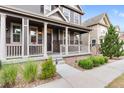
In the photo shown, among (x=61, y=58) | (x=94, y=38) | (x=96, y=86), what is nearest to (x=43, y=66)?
(x=96, y=86)

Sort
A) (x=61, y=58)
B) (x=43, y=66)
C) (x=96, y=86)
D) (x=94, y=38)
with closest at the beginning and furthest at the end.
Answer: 1. (x=96, y=86)
2. (x=43, y=66)
3. (x=61, y=58)
4. (x=94, y=38)

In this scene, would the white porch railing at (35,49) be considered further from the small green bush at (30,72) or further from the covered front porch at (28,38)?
the small green bush at (30,72)

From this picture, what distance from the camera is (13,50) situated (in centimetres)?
1077

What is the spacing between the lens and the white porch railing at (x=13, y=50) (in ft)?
32.9

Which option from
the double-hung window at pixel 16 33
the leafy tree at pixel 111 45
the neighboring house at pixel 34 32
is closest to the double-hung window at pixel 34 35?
the neighboring house at pixel 34 32

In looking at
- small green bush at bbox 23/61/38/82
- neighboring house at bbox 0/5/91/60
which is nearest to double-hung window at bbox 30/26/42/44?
neighboring house at bbox 0/5/91/60

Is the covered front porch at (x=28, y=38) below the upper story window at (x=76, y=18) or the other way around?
below

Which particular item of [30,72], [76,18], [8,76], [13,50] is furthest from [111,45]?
[8,76]

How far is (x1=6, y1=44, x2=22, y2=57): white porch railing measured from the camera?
395 inches

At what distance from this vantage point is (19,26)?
12758mm
